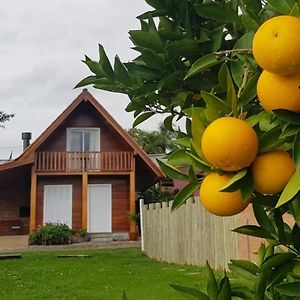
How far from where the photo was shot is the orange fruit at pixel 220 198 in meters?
1.11

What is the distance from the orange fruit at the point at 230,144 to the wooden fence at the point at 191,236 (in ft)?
27.5

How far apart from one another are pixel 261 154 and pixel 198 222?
36.9ft

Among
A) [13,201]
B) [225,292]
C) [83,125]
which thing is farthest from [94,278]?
[13,201]

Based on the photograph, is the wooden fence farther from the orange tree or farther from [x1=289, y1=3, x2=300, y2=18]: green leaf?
[x1=289, y1=3, x2=300, y2=18]: green leaf

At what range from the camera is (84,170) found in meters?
23.7

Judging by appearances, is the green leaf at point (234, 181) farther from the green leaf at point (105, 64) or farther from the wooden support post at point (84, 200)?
the wooden support post at point (84, 200)

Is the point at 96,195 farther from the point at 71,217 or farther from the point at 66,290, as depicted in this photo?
the point at 66,290

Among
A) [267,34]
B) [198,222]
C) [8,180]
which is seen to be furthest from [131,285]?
[8,180]

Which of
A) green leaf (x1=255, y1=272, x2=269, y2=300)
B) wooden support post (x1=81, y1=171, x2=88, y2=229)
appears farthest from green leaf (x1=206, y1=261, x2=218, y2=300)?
wooden support post (x1=81, y1=171, x2=88, y2=229)

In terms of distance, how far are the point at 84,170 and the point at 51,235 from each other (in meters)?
3.70

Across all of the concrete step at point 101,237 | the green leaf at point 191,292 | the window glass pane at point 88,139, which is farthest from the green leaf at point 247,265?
the window glass pane at point 88,139

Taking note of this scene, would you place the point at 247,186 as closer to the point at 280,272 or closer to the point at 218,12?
the point at 280,272

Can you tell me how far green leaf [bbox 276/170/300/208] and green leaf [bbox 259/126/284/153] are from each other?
84 millimetres

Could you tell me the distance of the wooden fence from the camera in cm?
1109
